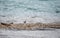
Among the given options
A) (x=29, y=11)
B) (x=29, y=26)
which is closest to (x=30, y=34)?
(x=29, y=26)

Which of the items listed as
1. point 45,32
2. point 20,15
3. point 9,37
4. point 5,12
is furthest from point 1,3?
point 45,32

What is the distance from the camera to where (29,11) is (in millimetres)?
862

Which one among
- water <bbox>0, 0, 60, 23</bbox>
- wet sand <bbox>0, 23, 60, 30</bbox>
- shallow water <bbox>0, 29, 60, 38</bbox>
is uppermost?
water <bbox>0, 0, 60, 23</bbox>

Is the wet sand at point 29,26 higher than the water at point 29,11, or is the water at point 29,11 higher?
the water at point 29,11

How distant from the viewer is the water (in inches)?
33.0

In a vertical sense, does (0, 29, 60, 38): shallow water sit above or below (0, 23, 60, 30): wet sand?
below

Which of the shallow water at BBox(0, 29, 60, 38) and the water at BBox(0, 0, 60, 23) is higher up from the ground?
the water at BBox(0, 0, 60, 23)

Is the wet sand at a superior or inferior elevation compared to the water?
inferior

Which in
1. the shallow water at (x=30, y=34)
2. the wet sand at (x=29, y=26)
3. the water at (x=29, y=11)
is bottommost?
the shallow water at (x=30, y=34)

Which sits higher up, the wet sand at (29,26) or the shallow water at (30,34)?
the wet sand at (29,26)

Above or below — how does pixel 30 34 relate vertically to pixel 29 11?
below

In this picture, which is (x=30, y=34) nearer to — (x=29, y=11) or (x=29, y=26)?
(x=29, y=26)

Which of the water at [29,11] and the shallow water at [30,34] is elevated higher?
the water at [29,11]

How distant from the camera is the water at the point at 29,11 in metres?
0.84
